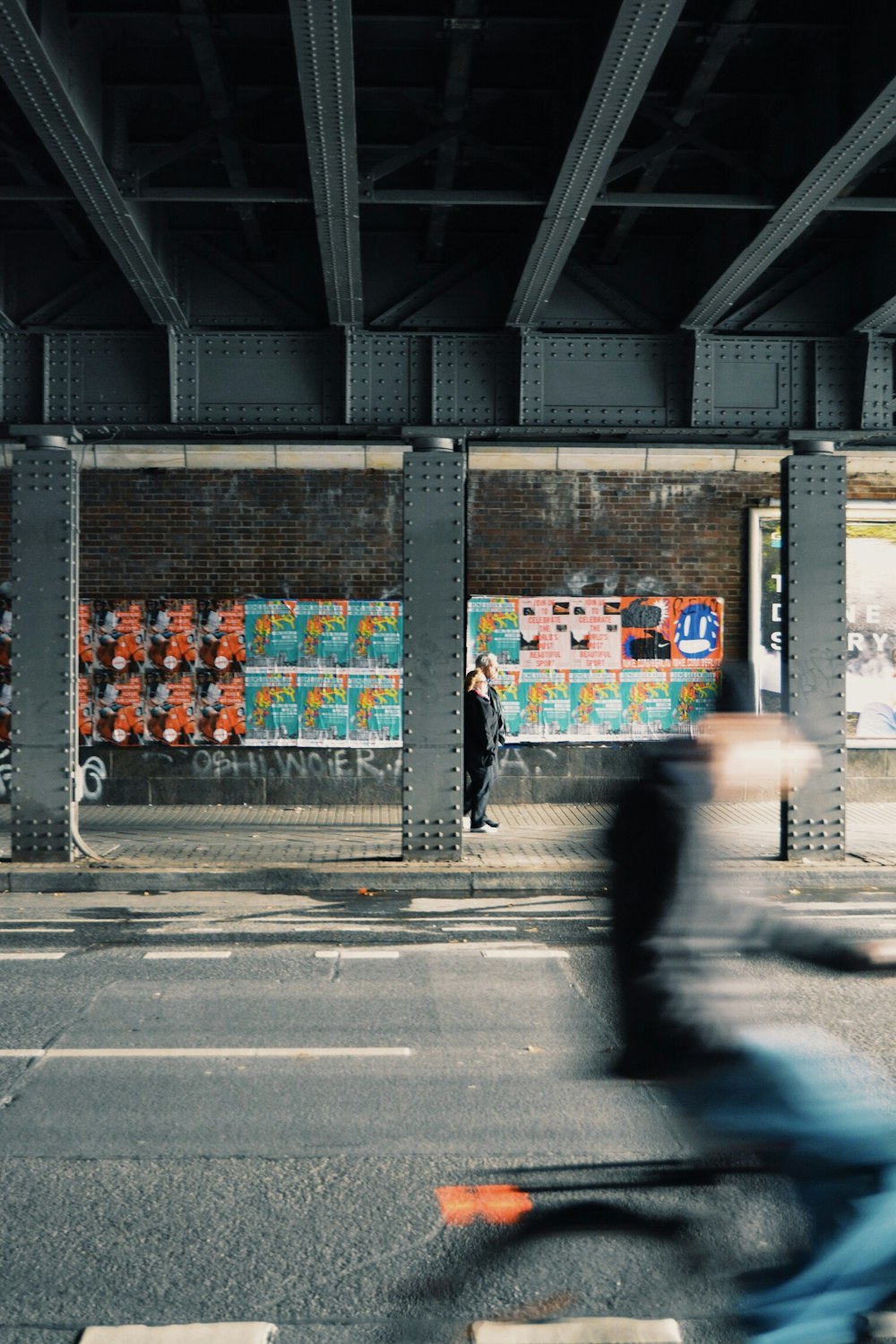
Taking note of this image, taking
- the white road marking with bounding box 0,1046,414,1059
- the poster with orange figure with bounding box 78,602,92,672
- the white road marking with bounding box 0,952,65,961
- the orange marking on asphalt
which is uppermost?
the poster with orange figure with bounding box 78,602,92,672

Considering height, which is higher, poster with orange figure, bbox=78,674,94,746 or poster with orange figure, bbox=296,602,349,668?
poster with orange figure, bbox=296,602,349,668

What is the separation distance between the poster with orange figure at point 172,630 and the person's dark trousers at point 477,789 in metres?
4.28

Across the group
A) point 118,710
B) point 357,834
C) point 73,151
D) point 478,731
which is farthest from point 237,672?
point 73,151

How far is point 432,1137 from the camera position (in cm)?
→ 487

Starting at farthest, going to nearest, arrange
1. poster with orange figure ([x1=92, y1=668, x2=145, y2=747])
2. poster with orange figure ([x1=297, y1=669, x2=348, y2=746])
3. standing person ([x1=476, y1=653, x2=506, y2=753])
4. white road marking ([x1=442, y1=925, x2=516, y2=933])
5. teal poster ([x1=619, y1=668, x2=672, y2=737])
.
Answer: teal poster ([x1=619, y1=668, x2=672, y2=737]) → poster with orange figure ([x1=297, y1=669, x2=348, y2=746]) → poster with orange figure ([x1=92, y1=668, x2=145, y2=747]) → standing person ([x1=476, y1=653, x2=506, y2=753]) → white road marking ([x1=442, y1=925, x2=516, y2=933])

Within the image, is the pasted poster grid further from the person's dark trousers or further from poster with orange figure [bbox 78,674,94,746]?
the person's dark trousers

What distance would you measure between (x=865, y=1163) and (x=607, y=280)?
9009mm

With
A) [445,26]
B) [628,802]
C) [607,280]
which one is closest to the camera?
[628,802]

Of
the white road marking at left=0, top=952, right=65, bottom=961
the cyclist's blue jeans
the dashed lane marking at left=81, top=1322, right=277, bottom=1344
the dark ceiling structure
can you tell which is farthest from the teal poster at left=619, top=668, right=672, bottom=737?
the dashed lane marking at left=81, top=1322, right=277, bottom=1344

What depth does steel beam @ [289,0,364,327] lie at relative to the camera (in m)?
5.90

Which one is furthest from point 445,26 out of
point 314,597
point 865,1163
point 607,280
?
point 314,597

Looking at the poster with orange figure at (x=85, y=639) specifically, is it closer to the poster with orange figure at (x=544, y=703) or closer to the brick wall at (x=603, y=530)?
the brick wall at (x=603, y=530)

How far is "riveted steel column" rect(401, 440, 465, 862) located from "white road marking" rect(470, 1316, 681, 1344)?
7.40 meters

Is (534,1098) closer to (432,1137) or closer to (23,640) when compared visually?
(432,1137)
